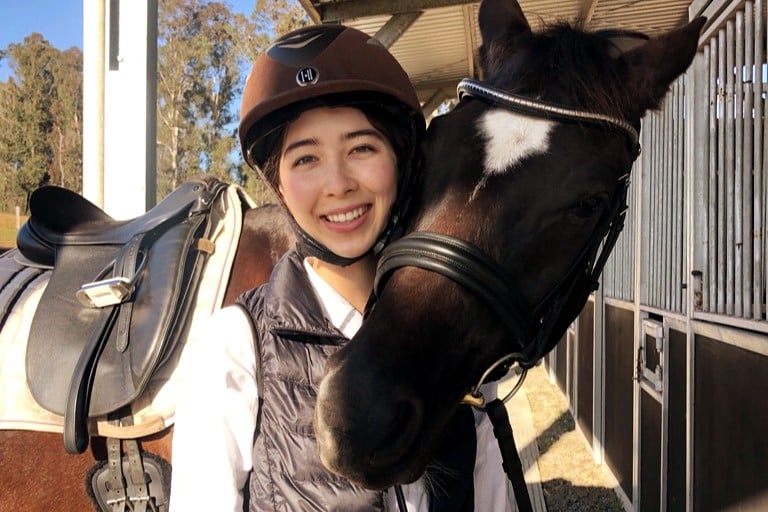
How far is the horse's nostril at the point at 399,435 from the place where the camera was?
0.87 metres

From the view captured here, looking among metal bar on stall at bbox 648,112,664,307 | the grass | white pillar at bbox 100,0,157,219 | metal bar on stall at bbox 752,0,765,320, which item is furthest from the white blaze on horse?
the grass

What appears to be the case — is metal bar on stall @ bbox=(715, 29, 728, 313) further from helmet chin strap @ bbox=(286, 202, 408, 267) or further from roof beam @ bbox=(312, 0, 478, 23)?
roof beam @ bbox=(312, 0, 478, 23)

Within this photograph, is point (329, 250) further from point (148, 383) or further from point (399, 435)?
point (148, 383)

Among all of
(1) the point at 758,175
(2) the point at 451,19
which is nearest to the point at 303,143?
(1) the point at 758,175

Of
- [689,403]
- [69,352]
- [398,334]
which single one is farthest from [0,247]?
[689,403]

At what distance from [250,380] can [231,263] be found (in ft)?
2.66

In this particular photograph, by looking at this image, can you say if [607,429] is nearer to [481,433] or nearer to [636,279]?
[636,279]

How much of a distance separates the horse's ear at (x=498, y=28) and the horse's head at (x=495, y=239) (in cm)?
9

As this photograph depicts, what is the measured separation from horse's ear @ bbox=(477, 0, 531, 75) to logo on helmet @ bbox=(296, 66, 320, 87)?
0.47 m

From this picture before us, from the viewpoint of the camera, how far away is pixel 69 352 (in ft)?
5.48

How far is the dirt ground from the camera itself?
3.69m

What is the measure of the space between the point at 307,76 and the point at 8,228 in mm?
20870

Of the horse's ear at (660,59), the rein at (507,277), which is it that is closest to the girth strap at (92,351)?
the rein at (507,277)

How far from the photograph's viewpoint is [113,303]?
1659mm
